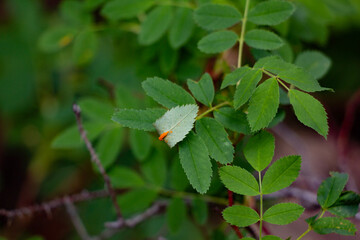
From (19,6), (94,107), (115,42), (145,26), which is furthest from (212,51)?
(19,6)

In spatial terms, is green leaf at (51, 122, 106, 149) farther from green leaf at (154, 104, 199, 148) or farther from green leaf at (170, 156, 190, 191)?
green leaf at (154, 104, 199, 148)

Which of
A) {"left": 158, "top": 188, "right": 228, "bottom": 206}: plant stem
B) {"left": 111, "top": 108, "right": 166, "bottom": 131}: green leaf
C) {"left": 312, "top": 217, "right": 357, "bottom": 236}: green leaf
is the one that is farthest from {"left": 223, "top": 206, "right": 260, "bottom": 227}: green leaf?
{"left": 158, "top": 188, "right": 228, "bottom": 206}: plant stem

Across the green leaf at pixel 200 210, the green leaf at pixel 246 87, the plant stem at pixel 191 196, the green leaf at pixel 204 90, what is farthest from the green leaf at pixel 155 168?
the green leaf at pixel 246 87

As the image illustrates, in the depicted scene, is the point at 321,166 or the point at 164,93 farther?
the point at 321,166

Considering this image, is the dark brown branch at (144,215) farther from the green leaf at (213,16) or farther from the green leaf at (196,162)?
the green leaf at (213,16)

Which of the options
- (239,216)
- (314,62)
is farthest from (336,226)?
(314,62)

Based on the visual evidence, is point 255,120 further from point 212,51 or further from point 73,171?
point 73,171
